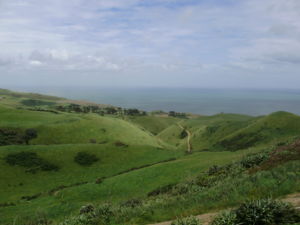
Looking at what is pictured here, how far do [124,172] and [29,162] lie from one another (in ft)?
70.9

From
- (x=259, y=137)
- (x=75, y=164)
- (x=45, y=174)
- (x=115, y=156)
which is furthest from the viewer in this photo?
(x=259, y=137)

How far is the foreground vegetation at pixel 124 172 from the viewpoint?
15078 millimetres

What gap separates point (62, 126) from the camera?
8344 cm

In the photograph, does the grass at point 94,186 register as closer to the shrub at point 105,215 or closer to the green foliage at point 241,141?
the shrub at point 105,215

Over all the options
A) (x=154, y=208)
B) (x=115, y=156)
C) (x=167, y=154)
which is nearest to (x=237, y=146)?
(x=167, y=154)

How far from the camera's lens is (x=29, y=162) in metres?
52.3

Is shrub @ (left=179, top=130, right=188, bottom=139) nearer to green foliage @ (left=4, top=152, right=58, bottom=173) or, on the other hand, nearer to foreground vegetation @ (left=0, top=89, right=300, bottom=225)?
foreground vegetation @ (left=0, top=89, right=300, bottom=225)

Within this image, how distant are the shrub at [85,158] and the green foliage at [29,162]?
5.70 m

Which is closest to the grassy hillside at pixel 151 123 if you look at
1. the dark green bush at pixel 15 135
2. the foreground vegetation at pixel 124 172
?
the foreground vegetation at pixel 124 172

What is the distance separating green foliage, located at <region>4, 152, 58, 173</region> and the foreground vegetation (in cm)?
20

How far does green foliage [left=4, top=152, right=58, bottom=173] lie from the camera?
167ft

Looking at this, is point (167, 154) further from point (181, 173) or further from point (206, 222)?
point (206, 222)

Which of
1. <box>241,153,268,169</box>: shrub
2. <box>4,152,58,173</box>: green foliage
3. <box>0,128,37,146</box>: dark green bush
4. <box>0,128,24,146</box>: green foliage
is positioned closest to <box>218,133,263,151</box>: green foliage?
<box>4,152,58,173</box>: green foliage

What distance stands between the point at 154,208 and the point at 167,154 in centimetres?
4777
